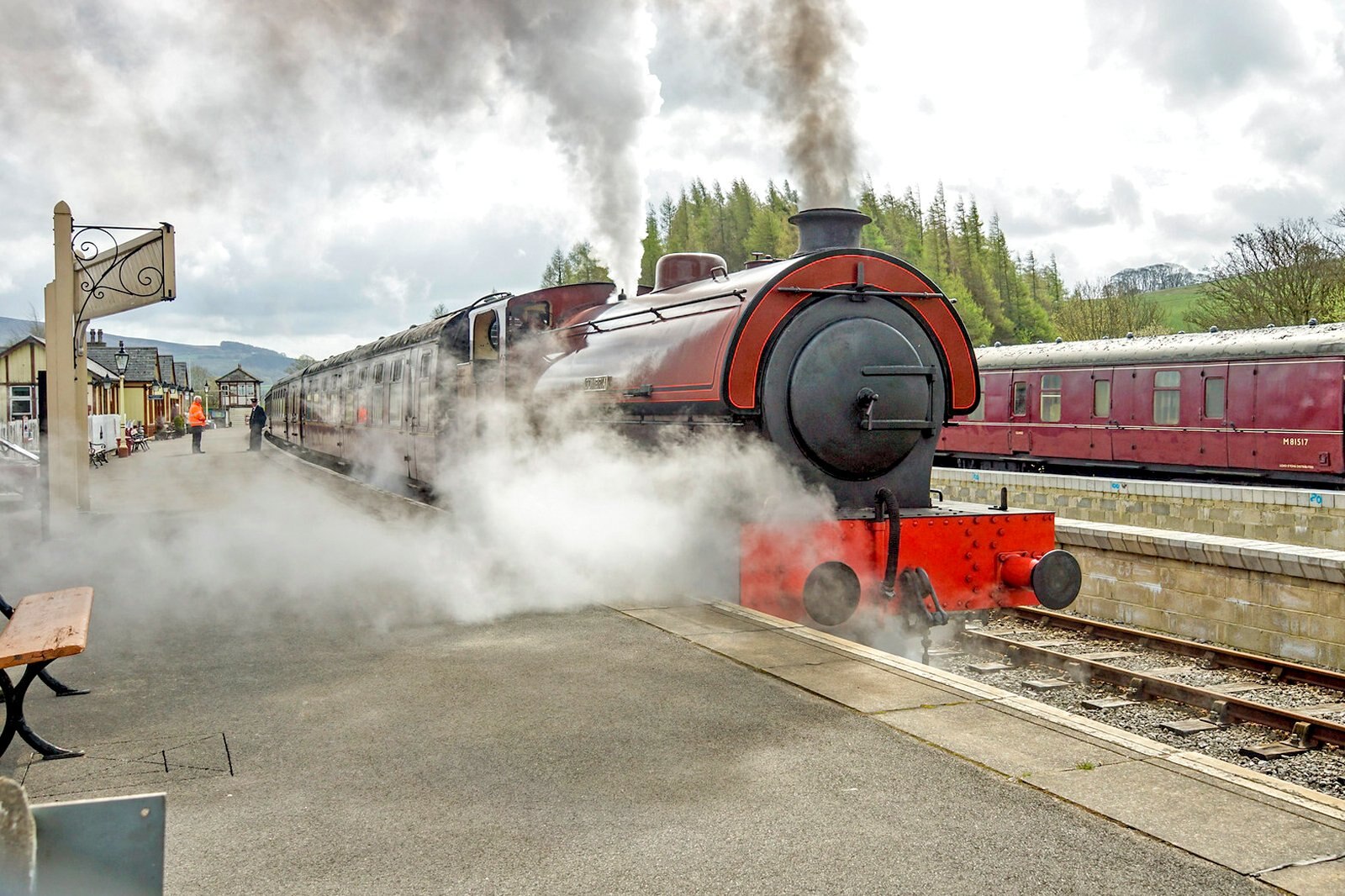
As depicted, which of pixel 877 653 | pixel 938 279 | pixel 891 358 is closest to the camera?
pixel 877 653

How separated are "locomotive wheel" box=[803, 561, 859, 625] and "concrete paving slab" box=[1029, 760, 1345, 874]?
91.1 inches

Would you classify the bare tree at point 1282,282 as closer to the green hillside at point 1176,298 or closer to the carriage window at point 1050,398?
the carriage window at point 1050,398

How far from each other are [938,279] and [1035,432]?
54299 mm

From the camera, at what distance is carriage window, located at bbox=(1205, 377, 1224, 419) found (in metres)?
14.7

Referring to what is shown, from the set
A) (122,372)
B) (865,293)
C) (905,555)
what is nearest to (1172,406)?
(865,293)

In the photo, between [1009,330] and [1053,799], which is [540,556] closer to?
[1053,799]

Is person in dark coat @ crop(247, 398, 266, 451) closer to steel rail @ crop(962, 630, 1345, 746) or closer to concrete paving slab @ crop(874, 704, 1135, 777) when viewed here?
steel rail @ crop(962, 630, 1345, 746)

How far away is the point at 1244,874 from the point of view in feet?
10.1

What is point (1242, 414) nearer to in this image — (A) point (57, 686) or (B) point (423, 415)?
(B) point (423, 415)

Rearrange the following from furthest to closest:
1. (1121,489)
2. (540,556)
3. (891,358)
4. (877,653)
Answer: (1121,489) → (540,556) → (891,358) → (877,653)

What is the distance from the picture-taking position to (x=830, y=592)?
20.2ft

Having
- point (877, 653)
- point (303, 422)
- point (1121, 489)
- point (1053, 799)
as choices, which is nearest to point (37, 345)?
point (303, 422)

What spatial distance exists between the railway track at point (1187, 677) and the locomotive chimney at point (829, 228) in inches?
131

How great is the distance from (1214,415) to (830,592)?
36.5 feet
